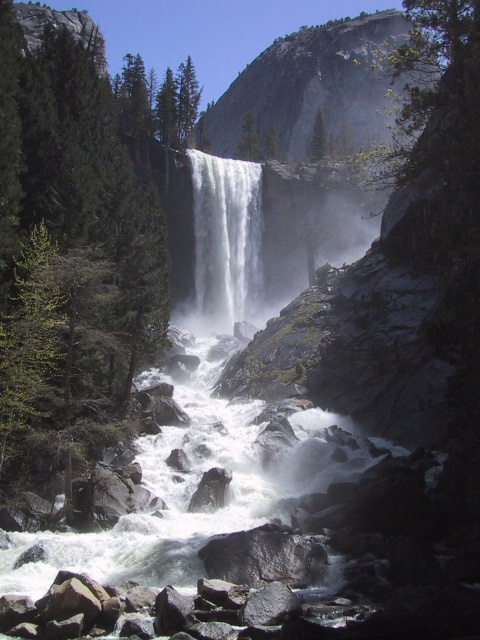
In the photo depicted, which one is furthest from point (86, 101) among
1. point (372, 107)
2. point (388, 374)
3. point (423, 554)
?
point (372, 107)

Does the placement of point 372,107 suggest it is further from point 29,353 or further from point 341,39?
point 29,353

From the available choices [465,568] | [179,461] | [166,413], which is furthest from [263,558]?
[166,413]

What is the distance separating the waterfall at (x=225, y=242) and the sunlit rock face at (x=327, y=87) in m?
34.9

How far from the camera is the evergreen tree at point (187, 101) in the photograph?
63.8 m

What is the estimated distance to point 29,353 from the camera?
1752 centimetres

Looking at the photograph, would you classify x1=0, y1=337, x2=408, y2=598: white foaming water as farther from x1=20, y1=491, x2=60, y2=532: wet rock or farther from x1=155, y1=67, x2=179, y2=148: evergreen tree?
x1=155, y1=67, x2=179, y2=148: evergreen tree

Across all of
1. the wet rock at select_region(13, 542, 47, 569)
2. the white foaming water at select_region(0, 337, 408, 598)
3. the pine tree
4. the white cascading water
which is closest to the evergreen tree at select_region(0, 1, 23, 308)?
the pine tree

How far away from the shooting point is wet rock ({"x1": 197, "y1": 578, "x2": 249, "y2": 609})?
1258cm

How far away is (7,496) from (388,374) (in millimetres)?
17616

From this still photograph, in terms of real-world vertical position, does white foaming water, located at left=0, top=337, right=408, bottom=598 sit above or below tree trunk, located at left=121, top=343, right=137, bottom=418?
below

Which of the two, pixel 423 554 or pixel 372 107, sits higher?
pixel 372 107

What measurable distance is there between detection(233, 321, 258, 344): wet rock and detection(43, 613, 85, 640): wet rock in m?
38.0

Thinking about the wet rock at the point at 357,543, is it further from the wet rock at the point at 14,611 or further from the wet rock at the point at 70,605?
the wet rock at the point at 14,611

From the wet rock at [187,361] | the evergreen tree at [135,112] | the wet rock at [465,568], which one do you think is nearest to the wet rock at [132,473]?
the wet rock at [465,568]
